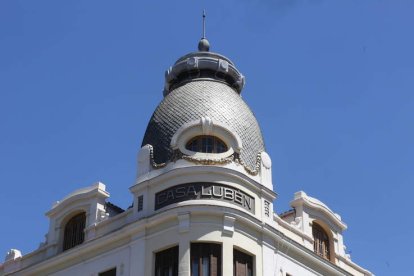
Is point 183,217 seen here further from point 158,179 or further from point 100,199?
point 100,199

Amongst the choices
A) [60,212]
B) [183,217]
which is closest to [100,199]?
[60,212]

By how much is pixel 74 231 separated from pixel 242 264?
30.6 feet

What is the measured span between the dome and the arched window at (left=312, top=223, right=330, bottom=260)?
4.89m

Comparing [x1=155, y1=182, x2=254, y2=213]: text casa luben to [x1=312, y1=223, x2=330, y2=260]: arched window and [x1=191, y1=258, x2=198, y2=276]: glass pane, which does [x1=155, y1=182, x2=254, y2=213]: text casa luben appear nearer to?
[x1=191, y1=258, x2=198, y2=276]: glass pane

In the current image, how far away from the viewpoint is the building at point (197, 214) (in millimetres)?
43688

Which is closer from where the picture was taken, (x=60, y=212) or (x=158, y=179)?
(x=158, y=179)

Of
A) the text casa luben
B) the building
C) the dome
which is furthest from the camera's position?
the dome

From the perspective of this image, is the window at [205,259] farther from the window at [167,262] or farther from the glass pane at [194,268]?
the window at [167,262]

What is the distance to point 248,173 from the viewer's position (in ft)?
152

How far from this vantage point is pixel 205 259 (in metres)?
43.2

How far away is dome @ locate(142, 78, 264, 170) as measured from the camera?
4731cm

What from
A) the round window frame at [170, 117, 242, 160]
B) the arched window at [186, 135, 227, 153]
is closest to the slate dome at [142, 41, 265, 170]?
the round window frame at [170, 117, 242, 160]

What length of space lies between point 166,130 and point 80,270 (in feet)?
24.2

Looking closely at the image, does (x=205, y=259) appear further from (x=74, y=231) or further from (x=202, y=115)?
(x=74, y=231)
